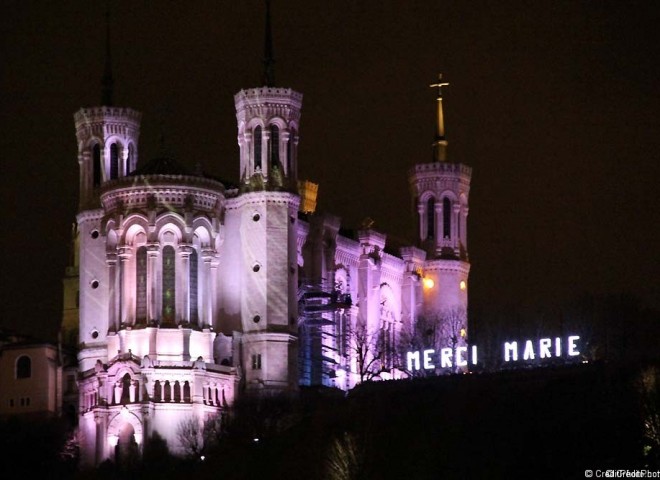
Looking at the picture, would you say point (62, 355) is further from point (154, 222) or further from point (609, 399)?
point (609, 399)

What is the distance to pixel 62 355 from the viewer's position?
15438cm

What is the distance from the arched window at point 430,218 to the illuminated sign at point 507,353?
12.1 meters

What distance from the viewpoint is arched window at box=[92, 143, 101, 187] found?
15612 cm

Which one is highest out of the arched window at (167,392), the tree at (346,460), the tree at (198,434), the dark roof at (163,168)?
the dark roof at (163,168)

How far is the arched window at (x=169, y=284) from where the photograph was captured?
14625 cm

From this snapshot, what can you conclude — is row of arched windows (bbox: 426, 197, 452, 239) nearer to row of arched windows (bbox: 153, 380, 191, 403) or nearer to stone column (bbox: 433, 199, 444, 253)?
stone column (bbox: 433, 199, 444, 253)

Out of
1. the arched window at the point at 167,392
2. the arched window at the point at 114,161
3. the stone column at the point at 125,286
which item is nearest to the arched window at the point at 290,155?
the stone column at the point at 125,286

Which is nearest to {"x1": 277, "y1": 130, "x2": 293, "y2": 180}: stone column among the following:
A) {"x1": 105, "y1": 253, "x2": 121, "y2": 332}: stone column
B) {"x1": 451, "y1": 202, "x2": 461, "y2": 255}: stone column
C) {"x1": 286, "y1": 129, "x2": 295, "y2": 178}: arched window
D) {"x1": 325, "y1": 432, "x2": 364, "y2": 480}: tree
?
{"x1": 286, "y1": 129, "x2": 295, "y2": 178}: arched window

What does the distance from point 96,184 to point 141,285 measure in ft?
37.4

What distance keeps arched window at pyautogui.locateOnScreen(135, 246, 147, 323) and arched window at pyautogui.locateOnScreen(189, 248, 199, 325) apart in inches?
108

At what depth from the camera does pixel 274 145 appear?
A: 151500 mm

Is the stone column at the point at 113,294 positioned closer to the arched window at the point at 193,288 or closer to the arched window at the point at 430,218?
the arched window at the point at 193,288

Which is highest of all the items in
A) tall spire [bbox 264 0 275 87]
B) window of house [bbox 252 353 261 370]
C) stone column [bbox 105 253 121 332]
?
tall spire [bbox 264 0 275 87]

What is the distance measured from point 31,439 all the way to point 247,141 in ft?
72.3
